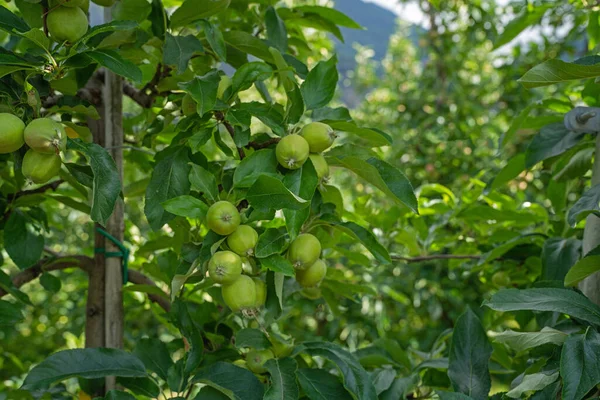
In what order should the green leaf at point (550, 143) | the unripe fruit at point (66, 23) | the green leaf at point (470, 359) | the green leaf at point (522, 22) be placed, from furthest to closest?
the green leaf at point (522, 22) < the green leaf at point (550, 143) < the green leaf at point (470, 359) < the unripe fruit at point (66, 23)

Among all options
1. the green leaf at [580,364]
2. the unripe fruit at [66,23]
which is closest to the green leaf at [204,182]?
the unripe fruit at [66,23]

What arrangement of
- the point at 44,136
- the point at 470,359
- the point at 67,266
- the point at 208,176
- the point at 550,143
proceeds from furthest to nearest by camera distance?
1. the point at 67,266
2. the point at 550,143
3. the point at 470,359
4. the point at 208,176
5. the point at 44,136

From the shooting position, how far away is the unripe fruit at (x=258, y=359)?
865mm

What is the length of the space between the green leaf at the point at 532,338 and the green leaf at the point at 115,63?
0.50 metres

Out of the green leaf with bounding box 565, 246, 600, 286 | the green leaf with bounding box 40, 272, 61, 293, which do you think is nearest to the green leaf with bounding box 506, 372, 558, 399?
the green leaf with bounding box 565, 246, 600, 286

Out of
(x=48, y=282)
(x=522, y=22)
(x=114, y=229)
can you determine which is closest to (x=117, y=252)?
(x=114, y=229)

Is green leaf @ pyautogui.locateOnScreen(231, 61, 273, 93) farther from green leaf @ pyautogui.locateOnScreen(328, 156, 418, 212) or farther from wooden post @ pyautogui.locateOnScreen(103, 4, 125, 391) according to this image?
wooden post @ pyautogui.locateOnScreen(103, 4, 125, 391)

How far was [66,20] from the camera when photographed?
75cm

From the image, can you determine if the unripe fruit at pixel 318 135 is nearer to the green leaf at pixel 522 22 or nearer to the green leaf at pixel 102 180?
the green leaf at pixel 102 180

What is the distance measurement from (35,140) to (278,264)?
0.92 ft

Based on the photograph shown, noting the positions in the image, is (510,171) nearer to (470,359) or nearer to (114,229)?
(470,359)

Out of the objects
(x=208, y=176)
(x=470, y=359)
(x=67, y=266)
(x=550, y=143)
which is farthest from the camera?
(x=67, y=266)

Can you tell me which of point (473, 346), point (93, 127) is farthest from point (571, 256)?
point (93, 127)

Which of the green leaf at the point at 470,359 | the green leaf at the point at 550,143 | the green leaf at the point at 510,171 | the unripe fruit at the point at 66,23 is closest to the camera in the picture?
the unripe fruit at the point at 66,23
